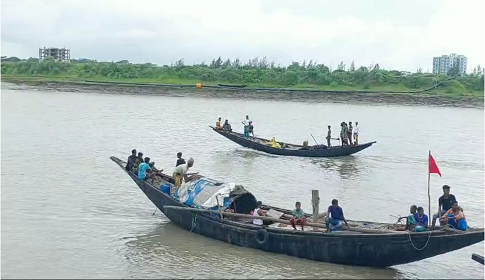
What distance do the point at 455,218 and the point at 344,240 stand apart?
1.97 meters

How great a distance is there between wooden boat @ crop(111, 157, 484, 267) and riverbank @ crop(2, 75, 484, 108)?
46.9 metres

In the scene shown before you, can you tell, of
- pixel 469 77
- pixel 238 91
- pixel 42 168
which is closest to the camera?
pixel 42 168

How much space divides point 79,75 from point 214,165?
49.2 metres

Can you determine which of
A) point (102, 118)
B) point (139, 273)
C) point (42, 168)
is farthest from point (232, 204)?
point (102, 118)

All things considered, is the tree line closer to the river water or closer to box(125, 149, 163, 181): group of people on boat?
the river water

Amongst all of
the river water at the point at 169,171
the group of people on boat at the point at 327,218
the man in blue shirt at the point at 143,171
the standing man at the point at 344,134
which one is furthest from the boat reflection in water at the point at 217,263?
the standing man at the point at 344,134

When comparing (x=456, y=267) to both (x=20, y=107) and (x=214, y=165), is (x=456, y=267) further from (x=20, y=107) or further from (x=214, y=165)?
(x=20, y=107)

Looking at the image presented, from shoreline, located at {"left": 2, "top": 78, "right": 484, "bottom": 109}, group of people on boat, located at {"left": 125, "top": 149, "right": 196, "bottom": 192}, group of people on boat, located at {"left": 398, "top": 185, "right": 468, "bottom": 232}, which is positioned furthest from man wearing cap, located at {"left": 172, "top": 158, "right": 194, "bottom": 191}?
shoreline, located at {"left": 2, "top": 78, "right": 484, "bottom": 109}

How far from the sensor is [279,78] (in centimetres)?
6581

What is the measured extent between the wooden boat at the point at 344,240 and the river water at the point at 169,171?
22 cm

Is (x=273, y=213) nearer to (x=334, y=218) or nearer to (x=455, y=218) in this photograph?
(x=334, y=218)

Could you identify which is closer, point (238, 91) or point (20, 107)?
point (20, 107)

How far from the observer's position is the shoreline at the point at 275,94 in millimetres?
60250

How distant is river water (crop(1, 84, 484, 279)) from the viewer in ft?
Answer: 40.9
